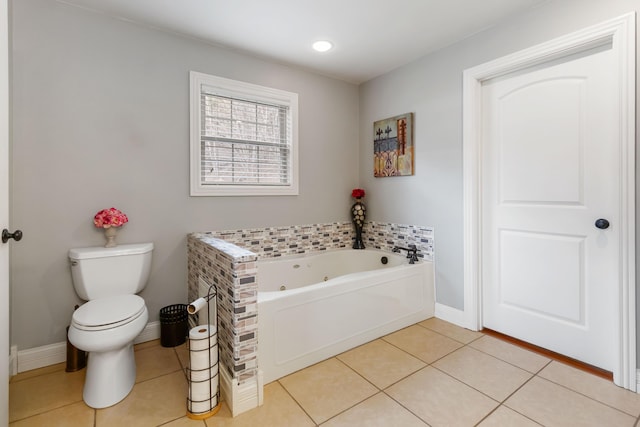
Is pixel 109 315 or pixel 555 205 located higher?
pixel 555 205

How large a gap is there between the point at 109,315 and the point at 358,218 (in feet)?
7.72

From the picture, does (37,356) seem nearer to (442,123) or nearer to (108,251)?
(108,251)

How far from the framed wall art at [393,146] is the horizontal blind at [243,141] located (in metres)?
0.94

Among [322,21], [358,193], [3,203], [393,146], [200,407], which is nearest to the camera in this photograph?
[3,203]

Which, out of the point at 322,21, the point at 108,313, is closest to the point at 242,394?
the point at 108,313

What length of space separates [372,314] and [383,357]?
0.32 metres

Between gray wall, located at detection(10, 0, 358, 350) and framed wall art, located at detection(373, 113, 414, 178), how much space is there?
4.30 ft

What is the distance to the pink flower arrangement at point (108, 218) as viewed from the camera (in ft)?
6.63

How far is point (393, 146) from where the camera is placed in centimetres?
302

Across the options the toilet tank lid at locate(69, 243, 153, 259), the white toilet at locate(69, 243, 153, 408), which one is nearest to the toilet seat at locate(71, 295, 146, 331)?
the white toilet at locate(69, 243, 153, 408)

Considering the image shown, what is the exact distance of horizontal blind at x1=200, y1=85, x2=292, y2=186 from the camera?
8.36ft

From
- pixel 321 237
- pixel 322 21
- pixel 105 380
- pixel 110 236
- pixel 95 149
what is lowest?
pixel 105 380

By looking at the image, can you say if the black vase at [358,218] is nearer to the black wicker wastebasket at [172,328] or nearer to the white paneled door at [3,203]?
the black wicker wastebasket at [172,328]

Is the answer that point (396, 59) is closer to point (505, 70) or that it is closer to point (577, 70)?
point (505, 70)
